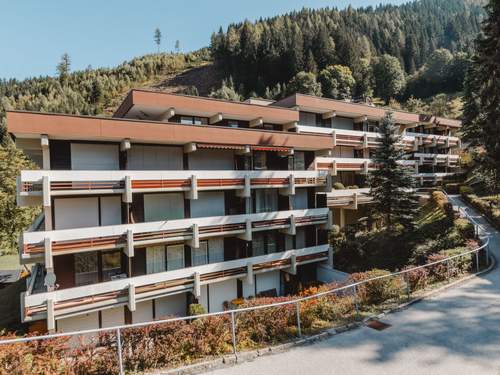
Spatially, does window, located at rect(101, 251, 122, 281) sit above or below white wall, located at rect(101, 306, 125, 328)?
above

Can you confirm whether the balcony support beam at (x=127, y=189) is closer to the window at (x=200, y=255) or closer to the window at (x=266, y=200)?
the window at (x=200, y=255)

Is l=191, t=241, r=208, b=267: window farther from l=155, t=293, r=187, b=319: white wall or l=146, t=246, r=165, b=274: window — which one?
l=155, t=293, r=187, b=319: white wall

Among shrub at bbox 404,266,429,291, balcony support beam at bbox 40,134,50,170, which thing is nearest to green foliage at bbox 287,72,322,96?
shrub at bbox 404,266,429,291

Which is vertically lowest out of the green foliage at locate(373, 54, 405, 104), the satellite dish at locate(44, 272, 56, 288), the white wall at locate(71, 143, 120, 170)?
the satellite dish at locate(44, 272, 56, 288)

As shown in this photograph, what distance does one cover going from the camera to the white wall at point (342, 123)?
30.7m

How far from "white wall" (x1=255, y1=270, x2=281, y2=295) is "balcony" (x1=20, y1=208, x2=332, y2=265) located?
3.60 m

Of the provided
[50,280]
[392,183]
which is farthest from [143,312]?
[392,183]

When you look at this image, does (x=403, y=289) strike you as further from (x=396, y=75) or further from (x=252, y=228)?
(x=396, y=75)

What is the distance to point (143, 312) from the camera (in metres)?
17.5

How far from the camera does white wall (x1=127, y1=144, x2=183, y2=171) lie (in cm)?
1752

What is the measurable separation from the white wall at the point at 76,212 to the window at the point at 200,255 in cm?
606

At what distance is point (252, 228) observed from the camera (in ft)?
65.6

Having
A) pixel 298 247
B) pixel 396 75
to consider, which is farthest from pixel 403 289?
pixel 396 75

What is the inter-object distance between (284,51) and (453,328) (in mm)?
89602
